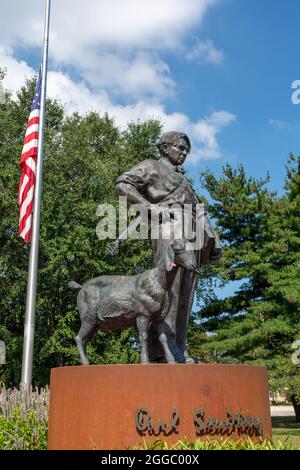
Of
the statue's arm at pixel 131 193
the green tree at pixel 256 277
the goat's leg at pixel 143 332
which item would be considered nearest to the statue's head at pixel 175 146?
the statue's arm at pixel 131 193

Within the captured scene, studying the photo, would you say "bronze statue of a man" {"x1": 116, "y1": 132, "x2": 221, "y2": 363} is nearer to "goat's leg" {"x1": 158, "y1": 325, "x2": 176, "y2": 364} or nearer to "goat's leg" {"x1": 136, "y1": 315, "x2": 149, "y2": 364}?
"goat's leg" {"x1": 158, "y1": 325, "x2": 176, "y2": 364}

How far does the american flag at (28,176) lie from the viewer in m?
Answer: 14.1

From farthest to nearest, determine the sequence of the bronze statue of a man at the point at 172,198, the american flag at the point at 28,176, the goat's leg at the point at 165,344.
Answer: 1. the american flag at the point at 28,176
2. the bronze statue of a man at the point at 172,198
3. the goat's leg at the point at 165,344

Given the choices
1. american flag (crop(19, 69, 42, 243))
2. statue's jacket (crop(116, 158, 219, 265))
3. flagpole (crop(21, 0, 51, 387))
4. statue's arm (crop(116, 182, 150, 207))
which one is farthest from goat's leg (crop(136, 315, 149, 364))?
american flag (crop(19, 69, 42, 243))

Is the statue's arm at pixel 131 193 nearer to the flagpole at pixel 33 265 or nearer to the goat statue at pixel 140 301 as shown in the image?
the goat statue at pixel 140 301

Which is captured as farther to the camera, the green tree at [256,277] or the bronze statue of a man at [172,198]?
the green tree at [256,277]

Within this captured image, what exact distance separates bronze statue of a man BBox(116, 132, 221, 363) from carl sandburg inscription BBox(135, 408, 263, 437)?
3.67 feet

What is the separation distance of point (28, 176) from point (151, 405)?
32.2ft

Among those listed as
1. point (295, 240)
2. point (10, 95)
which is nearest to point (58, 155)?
point (10, 95)

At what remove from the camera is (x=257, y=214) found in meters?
25.3

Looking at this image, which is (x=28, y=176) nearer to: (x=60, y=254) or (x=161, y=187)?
(x=161, y=187)

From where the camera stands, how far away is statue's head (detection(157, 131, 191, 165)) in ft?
24.4

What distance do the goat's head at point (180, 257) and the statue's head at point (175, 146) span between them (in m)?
1.39
